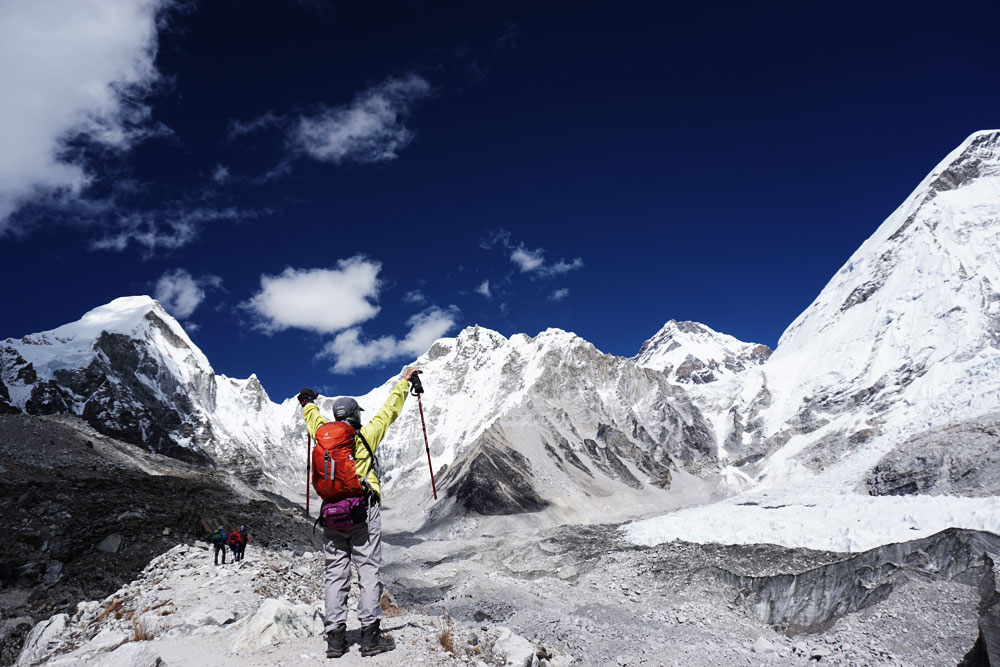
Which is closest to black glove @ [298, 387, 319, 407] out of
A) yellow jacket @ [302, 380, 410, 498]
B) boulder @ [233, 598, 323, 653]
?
yellow jacket @ [302, 380, 410, 498]

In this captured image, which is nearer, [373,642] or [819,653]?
[373,642]

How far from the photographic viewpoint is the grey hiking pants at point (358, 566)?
21.7 ft

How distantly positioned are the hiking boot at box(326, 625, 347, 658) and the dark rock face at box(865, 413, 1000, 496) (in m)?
80.2

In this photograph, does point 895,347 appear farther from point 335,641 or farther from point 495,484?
point 335,641

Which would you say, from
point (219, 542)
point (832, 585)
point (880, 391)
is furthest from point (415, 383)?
point (880, 391)

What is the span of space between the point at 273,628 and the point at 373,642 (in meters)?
1.81

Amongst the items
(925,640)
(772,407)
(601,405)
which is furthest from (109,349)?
(772,407)

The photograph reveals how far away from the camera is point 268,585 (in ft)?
44.8

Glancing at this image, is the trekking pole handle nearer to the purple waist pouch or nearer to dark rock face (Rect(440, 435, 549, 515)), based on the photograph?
the purple waist pouch

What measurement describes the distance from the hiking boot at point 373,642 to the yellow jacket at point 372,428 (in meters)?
1.63

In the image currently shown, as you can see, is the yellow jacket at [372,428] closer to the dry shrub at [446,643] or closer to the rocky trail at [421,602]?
the dry shrub at [446,643]

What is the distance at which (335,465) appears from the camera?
6.67 meters

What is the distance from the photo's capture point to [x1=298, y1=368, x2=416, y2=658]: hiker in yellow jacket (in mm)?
6461

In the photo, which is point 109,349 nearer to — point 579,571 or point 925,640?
point 579,571
